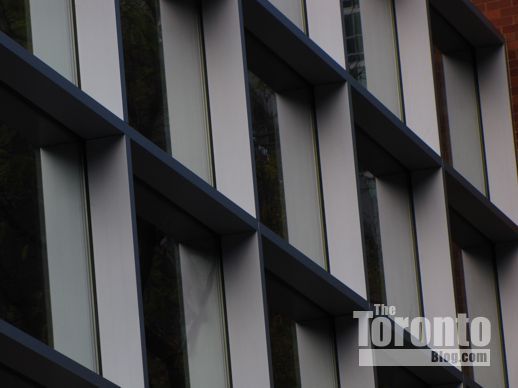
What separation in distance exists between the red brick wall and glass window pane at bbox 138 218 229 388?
6782mm

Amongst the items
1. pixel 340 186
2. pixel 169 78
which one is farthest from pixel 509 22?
pixel 169 78

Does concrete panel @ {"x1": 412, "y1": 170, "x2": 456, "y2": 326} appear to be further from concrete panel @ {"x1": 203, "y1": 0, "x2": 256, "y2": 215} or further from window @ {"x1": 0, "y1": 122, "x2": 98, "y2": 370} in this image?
window @ {"x1": 0, "y1": 122, "x2": 98, "y2": 370}

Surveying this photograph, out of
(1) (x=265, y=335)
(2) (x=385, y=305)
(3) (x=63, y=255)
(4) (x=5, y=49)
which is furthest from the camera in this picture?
(2) (x=385, y=305)

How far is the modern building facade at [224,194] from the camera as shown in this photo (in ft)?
24.9

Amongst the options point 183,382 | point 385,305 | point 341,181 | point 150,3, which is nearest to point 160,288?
point 183,382

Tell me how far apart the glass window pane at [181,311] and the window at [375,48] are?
11.6ft

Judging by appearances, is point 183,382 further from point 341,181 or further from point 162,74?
point 341,181

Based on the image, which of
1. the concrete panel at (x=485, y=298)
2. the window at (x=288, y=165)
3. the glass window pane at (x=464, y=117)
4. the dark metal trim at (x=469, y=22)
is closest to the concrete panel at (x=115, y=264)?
the window at (x=288, y=165)

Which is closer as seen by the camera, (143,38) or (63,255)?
(63,255)

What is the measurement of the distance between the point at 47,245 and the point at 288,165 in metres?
3.65

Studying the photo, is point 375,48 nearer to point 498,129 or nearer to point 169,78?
point 498,129

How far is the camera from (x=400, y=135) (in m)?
12.5

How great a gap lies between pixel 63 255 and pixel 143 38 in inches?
72.7

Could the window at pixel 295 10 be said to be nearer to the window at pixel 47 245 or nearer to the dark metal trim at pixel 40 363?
the window at pixel 47 245
